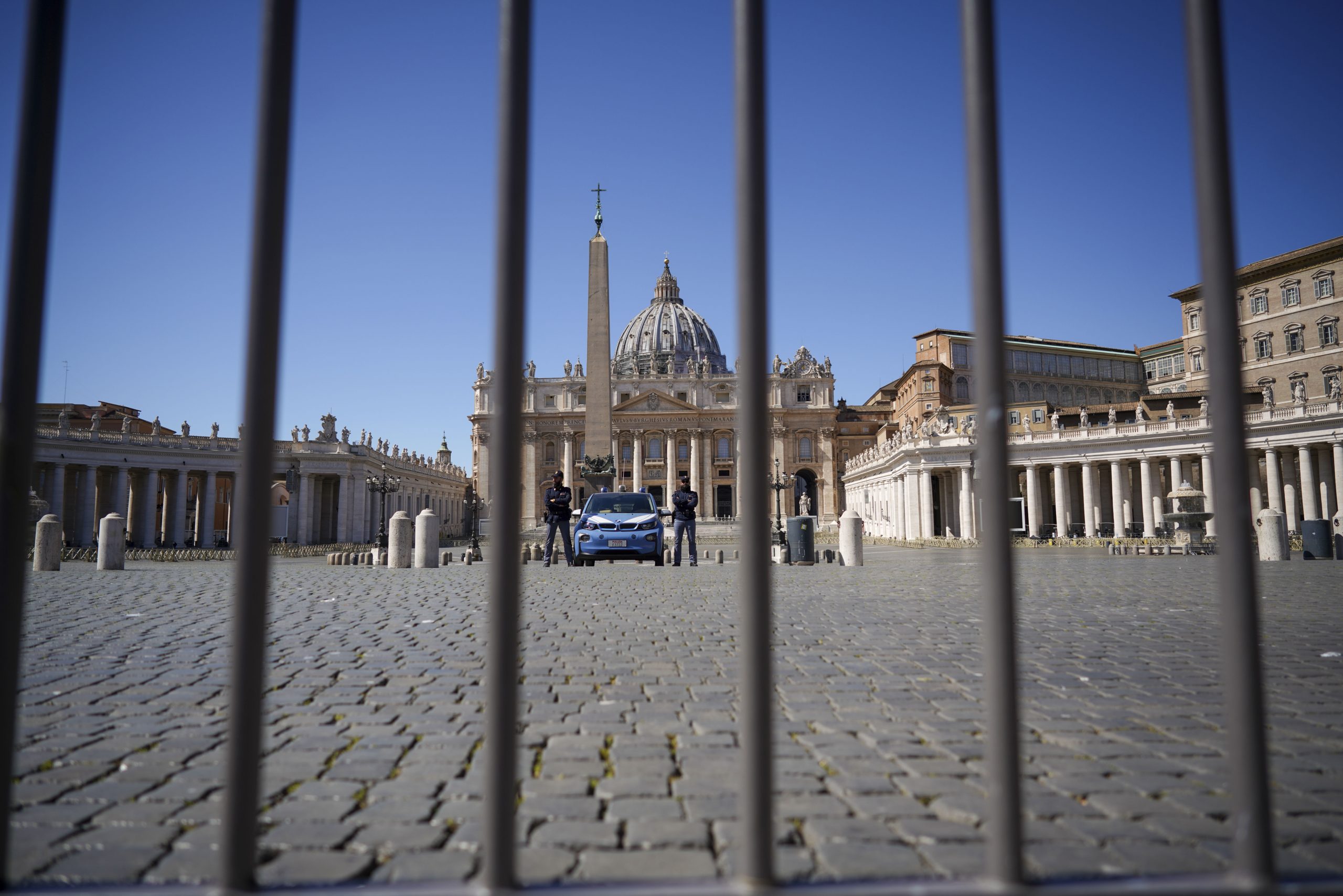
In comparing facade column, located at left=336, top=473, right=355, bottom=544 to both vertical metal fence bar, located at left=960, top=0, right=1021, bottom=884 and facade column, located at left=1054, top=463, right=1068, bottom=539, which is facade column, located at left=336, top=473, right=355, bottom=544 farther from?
vertical metal fence bar, located at left=960, top=0, right=1021, bottom=884

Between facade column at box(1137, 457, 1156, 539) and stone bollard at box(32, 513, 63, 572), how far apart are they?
149 ft

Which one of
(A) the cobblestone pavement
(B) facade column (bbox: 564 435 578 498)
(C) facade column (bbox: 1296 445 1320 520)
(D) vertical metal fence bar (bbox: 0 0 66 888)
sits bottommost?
(A) the cobblestone pavement

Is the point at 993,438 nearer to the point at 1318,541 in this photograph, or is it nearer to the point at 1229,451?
the point at 1229,451

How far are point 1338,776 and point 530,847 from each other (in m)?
2.97

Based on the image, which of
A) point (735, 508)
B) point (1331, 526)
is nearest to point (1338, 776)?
point (1331, 526)

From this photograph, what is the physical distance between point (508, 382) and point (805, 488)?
311ft

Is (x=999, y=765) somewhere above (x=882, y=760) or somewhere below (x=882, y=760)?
above

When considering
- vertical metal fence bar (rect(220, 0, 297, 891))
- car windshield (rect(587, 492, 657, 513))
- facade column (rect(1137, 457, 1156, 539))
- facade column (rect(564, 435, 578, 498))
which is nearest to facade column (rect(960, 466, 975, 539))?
A: facade column (rect(1137, 457, 1156, 539))

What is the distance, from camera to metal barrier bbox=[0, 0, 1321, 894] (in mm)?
1491

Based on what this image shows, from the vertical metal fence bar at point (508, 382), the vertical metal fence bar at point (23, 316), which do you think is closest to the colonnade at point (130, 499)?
the vertical metal fence bar at point (23, 316)

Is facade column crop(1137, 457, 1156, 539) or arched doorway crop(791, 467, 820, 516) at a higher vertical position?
arched doorway crop(791, 467, 820, 516)

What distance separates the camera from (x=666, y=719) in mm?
3986

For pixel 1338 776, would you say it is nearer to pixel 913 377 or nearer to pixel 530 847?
pixel 530 847

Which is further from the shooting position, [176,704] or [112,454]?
[112,454]
